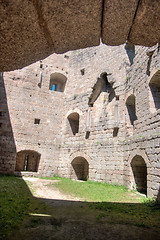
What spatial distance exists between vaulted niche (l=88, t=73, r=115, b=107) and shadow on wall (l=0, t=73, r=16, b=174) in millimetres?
5952

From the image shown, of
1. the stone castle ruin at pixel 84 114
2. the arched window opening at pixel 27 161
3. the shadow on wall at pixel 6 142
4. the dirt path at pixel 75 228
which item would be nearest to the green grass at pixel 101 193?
the stone castle ruin at pixel 84 114

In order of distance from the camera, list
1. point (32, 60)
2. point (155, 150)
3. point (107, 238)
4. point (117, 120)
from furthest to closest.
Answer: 1. point (117, 120)
2. point (155, 150)
3. point (107, 238)
4. point (32, 60)

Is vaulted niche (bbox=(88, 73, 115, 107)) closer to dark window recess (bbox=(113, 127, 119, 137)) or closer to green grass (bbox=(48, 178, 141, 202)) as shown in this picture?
dark window recess (bbox=(113, 127, 119, 137))

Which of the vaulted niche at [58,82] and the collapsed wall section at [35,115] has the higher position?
the vaulted niche at [58,82]

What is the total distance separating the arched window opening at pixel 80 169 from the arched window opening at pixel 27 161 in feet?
9.08

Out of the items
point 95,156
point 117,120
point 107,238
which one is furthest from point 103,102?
point 107,238

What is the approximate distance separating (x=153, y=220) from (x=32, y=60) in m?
4.50

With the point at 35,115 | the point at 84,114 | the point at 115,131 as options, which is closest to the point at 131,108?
the point at 115,131

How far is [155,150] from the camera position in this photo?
698 centimetres

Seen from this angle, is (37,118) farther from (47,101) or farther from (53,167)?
(53,167)

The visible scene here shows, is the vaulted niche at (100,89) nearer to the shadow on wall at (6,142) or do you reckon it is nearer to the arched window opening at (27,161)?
the arched window opening at (27,161)

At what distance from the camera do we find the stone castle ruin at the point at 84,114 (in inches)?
359

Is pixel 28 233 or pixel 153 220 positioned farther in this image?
pixel 153 220

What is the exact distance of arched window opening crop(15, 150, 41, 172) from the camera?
13842mm
